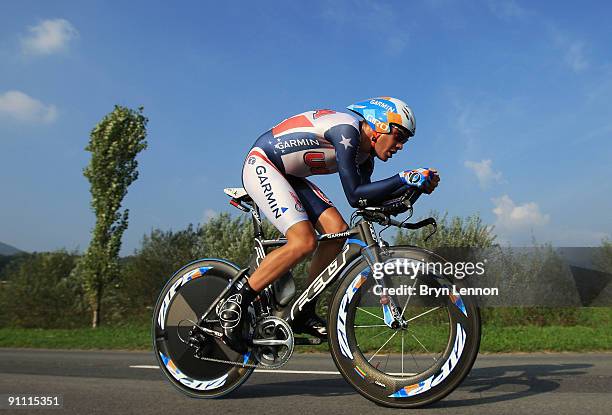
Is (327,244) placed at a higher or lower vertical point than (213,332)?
higher

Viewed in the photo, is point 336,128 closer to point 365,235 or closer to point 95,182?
point 365,235

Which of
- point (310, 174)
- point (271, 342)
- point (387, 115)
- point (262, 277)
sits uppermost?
point (387, 115)

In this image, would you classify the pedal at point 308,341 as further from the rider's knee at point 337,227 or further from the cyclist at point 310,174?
the rider's knee at point 337,227

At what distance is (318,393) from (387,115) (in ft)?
6.79

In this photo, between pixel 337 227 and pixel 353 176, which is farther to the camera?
pixel 337 227

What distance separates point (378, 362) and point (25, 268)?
24.4 meters

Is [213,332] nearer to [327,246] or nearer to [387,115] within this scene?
[327,246]

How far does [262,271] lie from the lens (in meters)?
3.90

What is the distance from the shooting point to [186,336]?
424cm

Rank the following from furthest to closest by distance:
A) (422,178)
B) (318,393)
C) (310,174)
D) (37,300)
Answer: (37,300)
(310,174)
(318,393)
(422,178)

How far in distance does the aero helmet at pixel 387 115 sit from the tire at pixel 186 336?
1.53 metres

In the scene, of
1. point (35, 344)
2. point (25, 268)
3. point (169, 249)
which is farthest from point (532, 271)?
point (25, 268)

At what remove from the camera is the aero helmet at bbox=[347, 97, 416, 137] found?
380cm

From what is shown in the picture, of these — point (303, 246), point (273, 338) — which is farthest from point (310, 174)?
point (273, 338)
